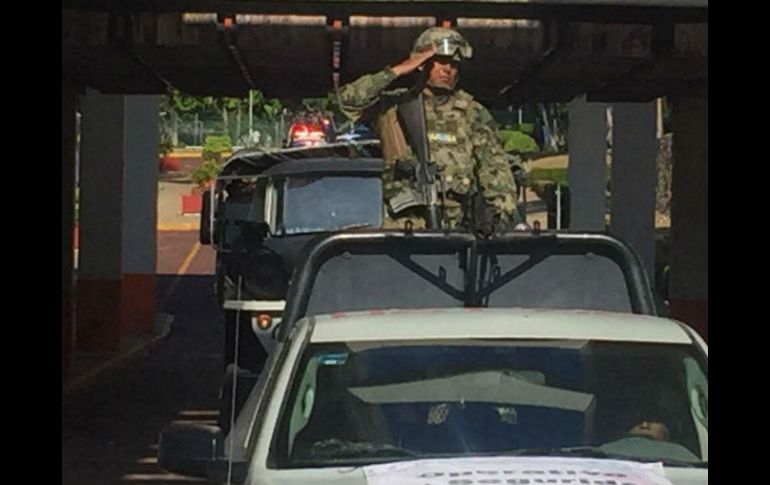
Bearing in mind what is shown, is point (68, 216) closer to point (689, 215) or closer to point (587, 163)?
point (689, 215)

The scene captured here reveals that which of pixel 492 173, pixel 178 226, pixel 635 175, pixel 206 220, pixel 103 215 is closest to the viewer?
pixel 492 173

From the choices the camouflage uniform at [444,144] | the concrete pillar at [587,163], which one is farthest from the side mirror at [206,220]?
the concrete pillar at [587,163]

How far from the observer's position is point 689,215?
17.0 m

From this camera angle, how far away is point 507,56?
13.7 meters

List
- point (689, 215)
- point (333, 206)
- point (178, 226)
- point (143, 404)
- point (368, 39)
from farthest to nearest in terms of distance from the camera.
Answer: point (178, 226)
point (689, 215)
point (143, 404)
point (333, 206)
point (368, 39)

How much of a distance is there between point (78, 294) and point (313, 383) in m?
14.9

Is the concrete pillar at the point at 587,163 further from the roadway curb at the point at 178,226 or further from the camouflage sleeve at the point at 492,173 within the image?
the roadway curb at the point at 178,226

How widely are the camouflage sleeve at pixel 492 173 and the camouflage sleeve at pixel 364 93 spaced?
583mm

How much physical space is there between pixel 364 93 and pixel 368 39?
4.52 meters

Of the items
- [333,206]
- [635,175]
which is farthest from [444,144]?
[635,175]

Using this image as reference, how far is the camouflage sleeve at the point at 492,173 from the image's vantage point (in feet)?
28.5

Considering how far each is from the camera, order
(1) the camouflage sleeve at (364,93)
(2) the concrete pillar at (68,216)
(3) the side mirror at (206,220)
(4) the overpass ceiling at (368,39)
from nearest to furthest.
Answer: (1) the camouflage sleeve at (364,93)
(4) the overpass ceiling at (368,39)
(3) the side mirror at (206,220)
(2) the concrete pillar at (68,216)

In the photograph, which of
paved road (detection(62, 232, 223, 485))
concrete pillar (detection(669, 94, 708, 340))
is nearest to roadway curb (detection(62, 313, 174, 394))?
paved road (detection(62, 232, 223, 485))
